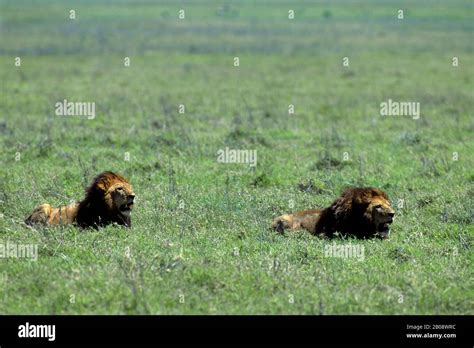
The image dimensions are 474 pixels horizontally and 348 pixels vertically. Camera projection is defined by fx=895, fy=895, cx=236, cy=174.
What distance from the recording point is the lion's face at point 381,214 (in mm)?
11203

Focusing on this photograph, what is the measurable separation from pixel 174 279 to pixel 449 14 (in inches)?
3053

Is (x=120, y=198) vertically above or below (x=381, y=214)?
above

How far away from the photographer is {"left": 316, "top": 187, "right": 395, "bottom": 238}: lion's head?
11.2 meters

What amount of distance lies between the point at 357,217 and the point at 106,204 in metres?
3.18

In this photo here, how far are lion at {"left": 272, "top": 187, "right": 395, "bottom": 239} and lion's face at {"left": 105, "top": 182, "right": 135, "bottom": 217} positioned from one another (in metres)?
1.92

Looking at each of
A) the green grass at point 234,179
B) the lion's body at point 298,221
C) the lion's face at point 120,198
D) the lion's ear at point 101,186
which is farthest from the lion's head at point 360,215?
the lion's ear at point 101,186

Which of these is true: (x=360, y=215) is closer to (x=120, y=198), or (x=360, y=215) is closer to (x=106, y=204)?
A: (x=120, y=198)

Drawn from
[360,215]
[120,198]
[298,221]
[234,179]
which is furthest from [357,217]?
[234,179]

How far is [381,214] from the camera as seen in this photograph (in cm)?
1120

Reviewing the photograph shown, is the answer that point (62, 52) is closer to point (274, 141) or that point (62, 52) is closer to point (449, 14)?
point (274, 141)

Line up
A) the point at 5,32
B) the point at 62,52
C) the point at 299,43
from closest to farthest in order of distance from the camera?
the point at 62,52, the point at 299,43, the point at 5,32

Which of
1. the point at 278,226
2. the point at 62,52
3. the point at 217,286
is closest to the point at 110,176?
the point at 278,226

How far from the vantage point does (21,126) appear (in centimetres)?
2002

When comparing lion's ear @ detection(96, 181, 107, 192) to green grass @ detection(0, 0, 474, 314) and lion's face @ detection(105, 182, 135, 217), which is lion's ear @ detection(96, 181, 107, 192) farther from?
green grass @ detection(0, 0, 474, 314)
